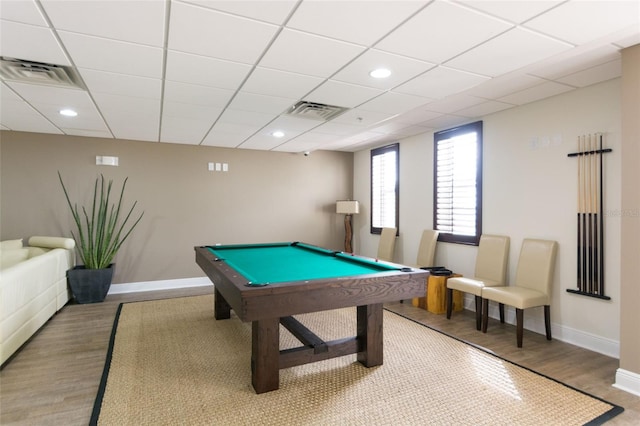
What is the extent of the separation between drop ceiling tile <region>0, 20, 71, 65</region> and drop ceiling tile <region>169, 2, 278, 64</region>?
2.35ft

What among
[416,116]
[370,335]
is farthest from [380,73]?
[370,335]

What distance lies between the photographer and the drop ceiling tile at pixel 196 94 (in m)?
3.03

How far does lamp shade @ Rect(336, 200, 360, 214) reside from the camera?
6.58m

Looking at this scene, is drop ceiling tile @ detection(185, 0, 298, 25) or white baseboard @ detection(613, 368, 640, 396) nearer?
drop ceiling tile @ detection(185, 0, 298, 25)

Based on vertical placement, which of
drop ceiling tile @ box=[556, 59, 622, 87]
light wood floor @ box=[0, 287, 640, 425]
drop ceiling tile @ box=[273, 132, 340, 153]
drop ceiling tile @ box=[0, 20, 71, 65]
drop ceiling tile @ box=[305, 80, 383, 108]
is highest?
drop ceiling tile @ box=[556, 59, 622, 87]

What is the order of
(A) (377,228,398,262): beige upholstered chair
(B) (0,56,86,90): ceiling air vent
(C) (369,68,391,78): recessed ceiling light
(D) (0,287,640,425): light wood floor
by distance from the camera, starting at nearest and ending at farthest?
1. (D) (0,287,640,425): light wood floor
2. (B) (0,56,86,90): ceiling air vent
3. (C) (369,68,391,78): recessed ceiling light
4. (A) (377,228,398,262): beige upholstered chair

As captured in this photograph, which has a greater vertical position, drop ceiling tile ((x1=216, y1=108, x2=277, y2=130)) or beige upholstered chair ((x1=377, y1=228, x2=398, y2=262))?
drop ceiling tile ((x1=216, y1=108, x2=277, y2=130))

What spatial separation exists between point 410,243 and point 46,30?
5.02 metres

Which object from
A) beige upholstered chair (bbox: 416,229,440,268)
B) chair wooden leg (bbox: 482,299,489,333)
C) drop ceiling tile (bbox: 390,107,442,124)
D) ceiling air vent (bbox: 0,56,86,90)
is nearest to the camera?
ceiling air vent (bbox: 0,56,86,90)

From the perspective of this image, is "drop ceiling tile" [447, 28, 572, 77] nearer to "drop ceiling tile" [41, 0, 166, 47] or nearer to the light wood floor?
"drop ceiling tile" [41, 0, 166, 47]

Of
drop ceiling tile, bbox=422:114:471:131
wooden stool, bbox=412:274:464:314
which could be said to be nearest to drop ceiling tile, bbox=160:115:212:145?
drop ceiling tile, bbox=422:114:471:131

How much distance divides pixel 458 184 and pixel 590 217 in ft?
5.54

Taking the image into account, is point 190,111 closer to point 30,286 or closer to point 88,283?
point 30,286

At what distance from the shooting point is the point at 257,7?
182 cm
